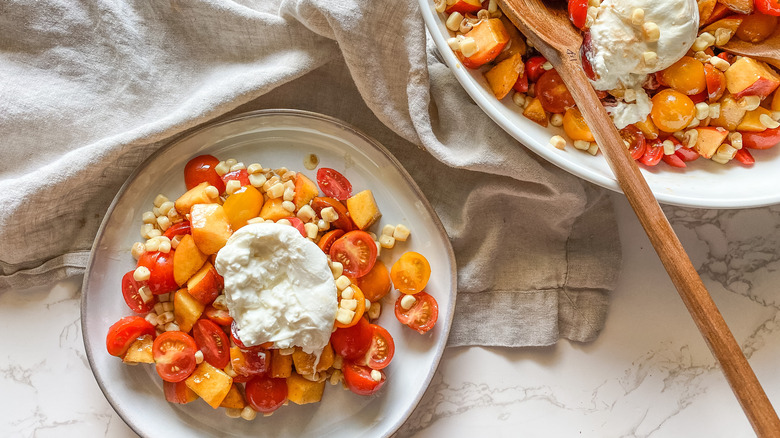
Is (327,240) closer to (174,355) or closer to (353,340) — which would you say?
(353,340)

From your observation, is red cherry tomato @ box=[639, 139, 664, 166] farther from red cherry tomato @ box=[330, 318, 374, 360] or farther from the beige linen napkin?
red cherry tomato @ box=[330, 318, 374, 360]

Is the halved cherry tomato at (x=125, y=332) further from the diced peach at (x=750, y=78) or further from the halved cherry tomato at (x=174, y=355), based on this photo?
the diced peach at (x=750, y=78)

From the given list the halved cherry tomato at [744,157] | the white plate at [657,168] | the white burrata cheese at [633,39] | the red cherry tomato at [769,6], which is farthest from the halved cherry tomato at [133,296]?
the red cherry tomato at [769,6]

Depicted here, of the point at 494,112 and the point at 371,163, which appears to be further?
the point at 371,163

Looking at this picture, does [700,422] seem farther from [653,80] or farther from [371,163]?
[371,163]

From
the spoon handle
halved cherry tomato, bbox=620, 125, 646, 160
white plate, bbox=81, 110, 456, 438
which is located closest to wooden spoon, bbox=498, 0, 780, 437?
the spoon handle

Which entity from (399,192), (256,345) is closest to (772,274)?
(399,192)
